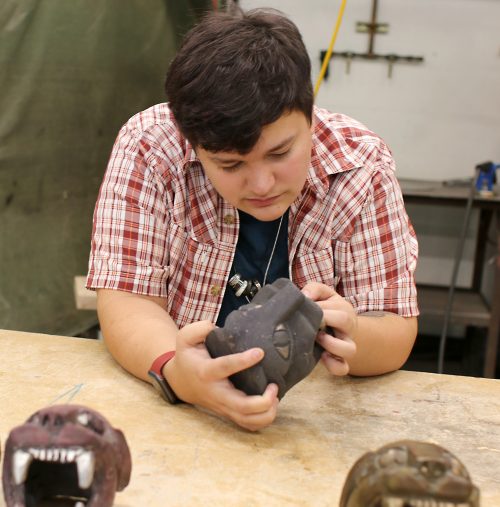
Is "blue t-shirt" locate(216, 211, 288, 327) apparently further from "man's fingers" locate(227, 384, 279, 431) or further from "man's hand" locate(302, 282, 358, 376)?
"man's fingers" locate(227, 384, 279, 431)

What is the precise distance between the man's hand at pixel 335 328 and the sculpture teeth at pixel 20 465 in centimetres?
48

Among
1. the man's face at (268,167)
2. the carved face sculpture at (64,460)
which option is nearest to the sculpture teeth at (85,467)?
the carved face sculpture at (64,460)

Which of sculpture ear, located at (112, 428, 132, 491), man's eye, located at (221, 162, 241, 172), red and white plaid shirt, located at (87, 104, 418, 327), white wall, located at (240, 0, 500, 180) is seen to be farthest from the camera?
white wall, located at (240, 0, 500, 180)

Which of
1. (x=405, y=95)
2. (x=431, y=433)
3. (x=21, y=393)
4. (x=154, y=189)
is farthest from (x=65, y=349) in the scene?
(x=405, y=95)

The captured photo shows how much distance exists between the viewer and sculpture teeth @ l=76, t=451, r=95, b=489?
71 centimetres

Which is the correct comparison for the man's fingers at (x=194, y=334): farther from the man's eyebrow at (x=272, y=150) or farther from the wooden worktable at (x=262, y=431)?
the man's eyebrow at (x=272, y=150)

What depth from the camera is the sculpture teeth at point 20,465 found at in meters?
0.71

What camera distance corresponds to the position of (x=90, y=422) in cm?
74

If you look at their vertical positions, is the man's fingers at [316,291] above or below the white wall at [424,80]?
Answer: below

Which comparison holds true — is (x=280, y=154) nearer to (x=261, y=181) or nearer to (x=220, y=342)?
(x=261, y=181)

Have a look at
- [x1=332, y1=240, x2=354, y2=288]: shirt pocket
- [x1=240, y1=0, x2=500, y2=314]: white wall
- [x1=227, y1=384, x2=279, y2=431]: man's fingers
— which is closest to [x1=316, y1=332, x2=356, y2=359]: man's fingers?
[x1=227, y1=384, x2=279, y2=431]: man's fingers

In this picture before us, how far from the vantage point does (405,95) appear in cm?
349

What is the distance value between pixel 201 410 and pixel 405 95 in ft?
8.99

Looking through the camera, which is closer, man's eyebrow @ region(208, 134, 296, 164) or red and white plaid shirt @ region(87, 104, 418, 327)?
man's eyebrow @ region(208, 134, 296, 164)
